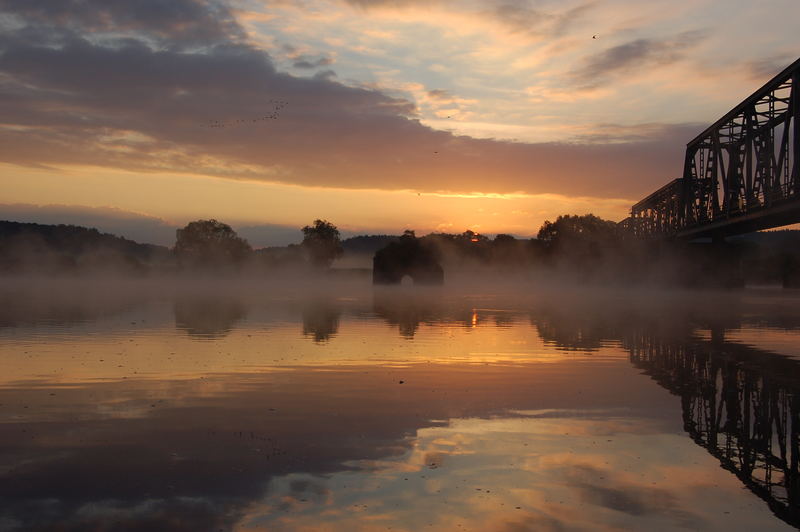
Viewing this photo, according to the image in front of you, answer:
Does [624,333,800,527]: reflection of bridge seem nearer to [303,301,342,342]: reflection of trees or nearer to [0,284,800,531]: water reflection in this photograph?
[0,284,800,531]: water reflection

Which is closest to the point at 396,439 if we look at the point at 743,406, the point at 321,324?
the point at 743,406

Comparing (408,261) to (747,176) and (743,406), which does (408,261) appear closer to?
(747,176)

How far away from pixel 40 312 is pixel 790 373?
42.5 m

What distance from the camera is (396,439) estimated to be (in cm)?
1493

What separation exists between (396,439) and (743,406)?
9016mm

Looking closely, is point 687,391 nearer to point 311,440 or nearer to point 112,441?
point 311,440

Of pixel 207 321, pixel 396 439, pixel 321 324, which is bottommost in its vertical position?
pixel 207 321

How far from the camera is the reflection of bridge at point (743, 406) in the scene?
12625mm

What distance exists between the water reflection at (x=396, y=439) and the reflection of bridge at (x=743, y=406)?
7 centimetres

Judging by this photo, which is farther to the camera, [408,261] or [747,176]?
[408,261]

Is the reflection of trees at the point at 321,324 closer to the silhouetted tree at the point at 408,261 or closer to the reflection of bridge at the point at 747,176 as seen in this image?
the reflection of bridge at the point at 747,176

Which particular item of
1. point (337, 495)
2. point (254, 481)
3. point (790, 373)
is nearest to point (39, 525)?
point (254, 481)

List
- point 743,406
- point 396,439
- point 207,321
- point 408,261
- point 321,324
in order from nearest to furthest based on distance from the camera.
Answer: point 396,439 < point 743,406 < point 321,324 < point 207,321 < point 408,261

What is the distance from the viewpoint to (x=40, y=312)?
49531 mm
